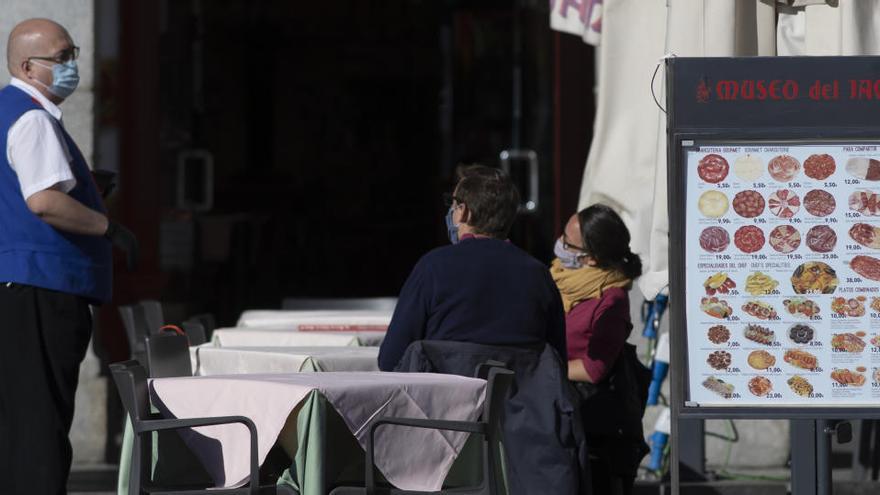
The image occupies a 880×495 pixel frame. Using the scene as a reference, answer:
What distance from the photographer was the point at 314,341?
6273 mm

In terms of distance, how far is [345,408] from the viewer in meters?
4.39

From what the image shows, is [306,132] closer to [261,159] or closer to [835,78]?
[261,159]

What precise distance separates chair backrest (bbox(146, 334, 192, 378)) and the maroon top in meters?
1.27

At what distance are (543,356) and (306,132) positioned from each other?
13525mm

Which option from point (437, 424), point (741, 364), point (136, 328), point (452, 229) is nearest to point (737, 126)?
point (741, 364)

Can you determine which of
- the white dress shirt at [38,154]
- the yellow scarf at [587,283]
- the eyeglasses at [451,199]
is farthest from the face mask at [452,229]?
the white dress shirt at [38,154]

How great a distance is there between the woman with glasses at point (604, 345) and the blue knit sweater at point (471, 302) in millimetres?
624

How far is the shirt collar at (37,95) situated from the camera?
Answer: 528cm

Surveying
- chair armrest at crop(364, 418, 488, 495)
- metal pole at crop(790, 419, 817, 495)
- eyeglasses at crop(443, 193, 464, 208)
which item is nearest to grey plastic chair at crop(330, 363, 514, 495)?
chair armrest at crop(364, 418, 488, 495)

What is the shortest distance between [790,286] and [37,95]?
7.72 ft

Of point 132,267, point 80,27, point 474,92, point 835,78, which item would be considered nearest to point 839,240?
point 835,78

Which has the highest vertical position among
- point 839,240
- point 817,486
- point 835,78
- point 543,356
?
point 835,78

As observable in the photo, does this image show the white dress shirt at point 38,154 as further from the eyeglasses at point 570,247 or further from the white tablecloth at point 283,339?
the eyeglasses at point 570,247

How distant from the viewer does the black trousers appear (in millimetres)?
5043
